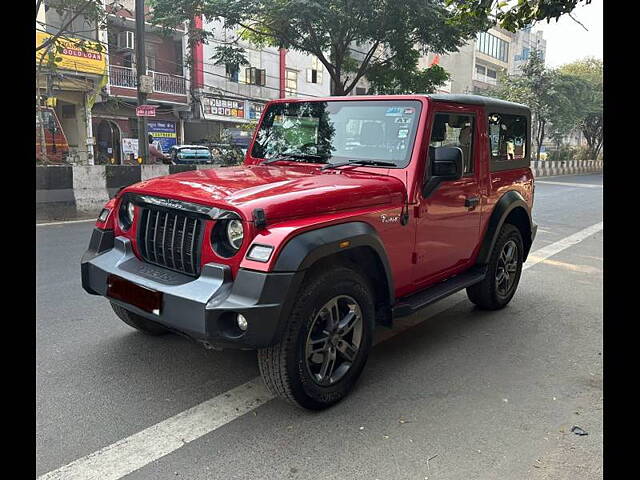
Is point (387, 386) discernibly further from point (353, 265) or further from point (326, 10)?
point (326, 10)

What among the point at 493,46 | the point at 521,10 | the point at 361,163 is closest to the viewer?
the point at 361,163

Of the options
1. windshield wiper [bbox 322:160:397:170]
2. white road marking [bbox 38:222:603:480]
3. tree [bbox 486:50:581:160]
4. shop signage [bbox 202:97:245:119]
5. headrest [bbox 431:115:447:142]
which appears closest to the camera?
white road marking [bbox 38:222:603:480]

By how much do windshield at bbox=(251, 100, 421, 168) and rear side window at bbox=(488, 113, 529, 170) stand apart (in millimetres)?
1238

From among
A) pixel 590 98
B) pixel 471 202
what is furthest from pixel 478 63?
pixel 471 202

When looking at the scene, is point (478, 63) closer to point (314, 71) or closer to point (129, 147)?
point (314, 71)

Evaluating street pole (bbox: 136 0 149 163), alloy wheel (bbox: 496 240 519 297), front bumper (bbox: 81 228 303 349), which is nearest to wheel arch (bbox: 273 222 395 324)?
front bumper (bbox: 81 228 303 349)

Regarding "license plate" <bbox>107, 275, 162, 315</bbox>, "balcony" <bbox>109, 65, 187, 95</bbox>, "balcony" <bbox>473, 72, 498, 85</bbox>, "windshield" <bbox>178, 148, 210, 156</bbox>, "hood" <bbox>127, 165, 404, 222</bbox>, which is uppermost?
"balcony" <bbox>473, 72, 498, 85</bbox>

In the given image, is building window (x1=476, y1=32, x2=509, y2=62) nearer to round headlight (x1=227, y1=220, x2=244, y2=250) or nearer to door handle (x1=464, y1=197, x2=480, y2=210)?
door handle (x1=464, y1=197, x2=480, y2=210)

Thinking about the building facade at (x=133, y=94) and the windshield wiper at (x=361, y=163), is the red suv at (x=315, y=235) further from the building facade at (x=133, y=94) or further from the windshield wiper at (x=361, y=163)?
the building facade at (x=133, y=94)

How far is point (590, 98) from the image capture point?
128 feet

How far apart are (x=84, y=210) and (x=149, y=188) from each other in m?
7.59

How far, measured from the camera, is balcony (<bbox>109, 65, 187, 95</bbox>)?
2517cm

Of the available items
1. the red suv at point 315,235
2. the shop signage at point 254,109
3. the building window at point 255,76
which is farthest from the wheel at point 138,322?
the building window at point 255,76

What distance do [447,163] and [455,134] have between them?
0.63 metres
